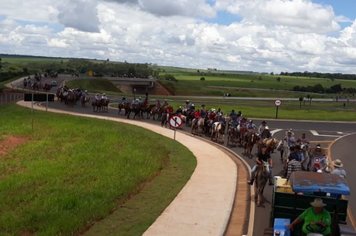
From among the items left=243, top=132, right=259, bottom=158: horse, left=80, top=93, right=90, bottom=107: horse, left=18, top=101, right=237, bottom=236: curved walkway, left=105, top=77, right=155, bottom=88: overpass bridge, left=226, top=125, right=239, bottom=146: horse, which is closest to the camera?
left=18, top=101, right=237, bottom=236: curved walkway

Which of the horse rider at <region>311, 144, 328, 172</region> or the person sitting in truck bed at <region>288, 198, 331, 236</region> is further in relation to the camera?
the horse rider at <region>311, 144, 328, 172</region>

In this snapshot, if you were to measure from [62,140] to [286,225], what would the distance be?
20.7 meters

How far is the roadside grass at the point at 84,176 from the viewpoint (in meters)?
12.8

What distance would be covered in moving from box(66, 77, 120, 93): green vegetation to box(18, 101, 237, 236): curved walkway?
65951 millimetres

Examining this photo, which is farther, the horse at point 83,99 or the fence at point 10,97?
the fence at point 10,97

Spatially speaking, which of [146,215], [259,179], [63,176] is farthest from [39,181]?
[259,179]

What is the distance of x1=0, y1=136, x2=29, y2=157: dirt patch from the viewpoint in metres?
27.4

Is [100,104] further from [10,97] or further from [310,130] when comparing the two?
[310,130]

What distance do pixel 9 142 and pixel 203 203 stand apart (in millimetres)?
17346

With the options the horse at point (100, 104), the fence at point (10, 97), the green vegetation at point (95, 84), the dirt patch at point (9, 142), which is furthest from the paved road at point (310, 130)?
the green vegetation at point (95, 84)

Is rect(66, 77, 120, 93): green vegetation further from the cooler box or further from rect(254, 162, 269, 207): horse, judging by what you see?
the cooler box

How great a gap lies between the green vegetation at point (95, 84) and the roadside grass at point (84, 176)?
54.0 m

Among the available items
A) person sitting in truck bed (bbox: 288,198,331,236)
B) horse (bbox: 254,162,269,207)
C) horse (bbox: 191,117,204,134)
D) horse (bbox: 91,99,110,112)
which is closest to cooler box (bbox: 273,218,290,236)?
person sitting in truck bed (bbox: 288,198,331,236)

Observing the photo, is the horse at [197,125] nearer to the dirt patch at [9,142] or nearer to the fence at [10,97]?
the dirt patch at [9,142]
